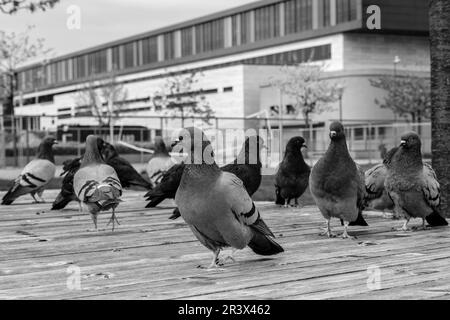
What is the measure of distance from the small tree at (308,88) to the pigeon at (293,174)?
48362mm

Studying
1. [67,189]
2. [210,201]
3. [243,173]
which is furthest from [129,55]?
[210,201]

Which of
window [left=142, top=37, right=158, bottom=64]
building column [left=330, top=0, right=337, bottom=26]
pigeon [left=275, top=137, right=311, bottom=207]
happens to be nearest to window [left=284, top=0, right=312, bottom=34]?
building column [left=330, top=0, right=337, bottom=26]

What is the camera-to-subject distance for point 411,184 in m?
7.11

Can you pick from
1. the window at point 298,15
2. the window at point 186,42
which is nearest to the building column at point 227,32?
the window at point 186,42

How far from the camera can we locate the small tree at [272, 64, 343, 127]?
201 feet

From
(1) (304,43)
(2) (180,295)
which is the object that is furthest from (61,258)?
(1) (304,43)

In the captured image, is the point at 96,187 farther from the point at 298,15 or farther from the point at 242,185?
the point at 298,15

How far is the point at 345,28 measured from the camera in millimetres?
67812

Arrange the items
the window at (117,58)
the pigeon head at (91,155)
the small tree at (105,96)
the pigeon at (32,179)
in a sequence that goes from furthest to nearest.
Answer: the window at (117,58) → the small tree at (105,96) → the pigeon at (32,179) → the pigeon head at (91,155)

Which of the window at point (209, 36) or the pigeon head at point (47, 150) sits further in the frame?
the window at point (209, 36)

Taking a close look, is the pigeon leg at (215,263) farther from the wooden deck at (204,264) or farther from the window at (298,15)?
the window at (298,15)

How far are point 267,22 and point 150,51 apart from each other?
2293cm

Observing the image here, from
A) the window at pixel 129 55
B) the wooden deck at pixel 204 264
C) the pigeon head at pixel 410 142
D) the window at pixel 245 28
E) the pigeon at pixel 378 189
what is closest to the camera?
the wooden deck at pixel 204 264

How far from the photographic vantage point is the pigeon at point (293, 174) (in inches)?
400
